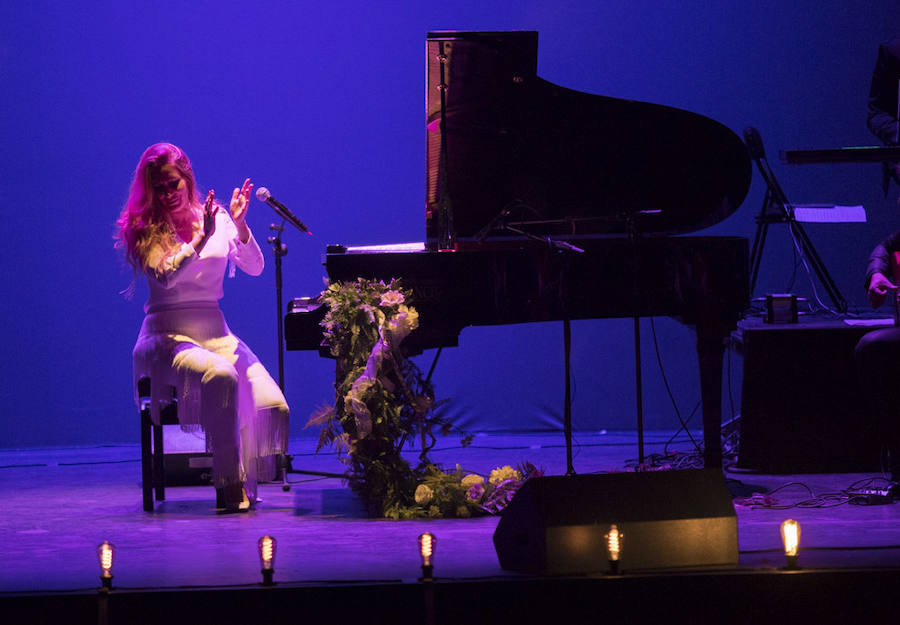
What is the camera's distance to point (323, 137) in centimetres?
679

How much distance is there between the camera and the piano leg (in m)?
4.29

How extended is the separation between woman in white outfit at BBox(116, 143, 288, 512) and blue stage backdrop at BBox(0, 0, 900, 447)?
2.29 metres

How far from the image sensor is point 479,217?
15.0 ft

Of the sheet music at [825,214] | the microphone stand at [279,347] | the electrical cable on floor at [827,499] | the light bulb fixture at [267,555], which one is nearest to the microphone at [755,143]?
the sheet music at [825,214]

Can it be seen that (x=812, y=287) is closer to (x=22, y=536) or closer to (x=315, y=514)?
(x=315, y=514)

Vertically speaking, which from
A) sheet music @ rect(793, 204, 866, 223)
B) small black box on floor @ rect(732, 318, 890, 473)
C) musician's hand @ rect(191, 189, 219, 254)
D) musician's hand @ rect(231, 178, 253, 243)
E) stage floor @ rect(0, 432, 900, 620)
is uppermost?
sheet music @ rect(793, 204, 866, 223)

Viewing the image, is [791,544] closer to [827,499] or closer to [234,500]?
[827,499]

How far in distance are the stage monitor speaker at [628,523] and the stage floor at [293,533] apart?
0.35 ft

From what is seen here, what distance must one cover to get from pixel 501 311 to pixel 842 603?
1771 millimetres

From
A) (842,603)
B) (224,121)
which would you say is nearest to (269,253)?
(224,121)

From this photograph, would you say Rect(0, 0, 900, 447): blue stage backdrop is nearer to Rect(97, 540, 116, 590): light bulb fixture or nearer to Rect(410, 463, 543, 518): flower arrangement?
Rect(410, 463, 543, 518): flower arrangement

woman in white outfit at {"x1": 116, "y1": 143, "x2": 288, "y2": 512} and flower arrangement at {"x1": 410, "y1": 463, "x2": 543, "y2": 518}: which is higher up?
woman in white outfit at {"x1": 116, "y1": 143, "x2": 288, "y2": 512}

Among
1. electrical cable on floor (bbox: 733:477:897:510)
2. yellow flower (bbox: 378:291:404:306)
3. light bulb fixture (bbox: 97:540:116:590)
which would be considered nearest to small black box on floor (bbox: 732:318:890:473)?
electrical cable on floor (bbox: 733:477:897:510)

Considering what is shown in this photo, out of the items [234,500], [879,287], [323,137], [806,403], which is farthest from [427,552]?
[323,137]
